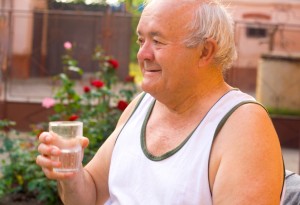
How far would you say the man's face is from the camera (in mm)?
2312

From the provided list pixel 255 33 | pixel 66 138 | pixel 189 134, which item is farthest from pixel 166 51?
pixel 255 33

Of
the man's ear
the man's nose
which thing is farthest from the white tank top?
the man's nose

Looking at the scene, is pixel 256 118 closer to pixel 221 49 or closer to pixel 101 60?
pixel 221 49

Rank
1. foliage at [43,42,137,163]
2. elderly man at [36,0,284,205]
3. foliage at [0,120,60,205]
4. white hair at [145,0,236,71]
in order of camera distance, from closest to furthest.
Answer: elderly man at [36,0,284,205]
white hair at [145,0,236,71]
foliage at [0,120,60,205]
foliage at [43,42,137,163]

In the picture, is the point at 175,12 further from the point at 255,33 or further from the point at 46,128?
the point at 255,33

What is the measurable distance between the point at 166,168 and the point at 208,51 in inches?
16.1

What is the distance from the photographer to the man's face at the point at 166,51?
2.31 metres

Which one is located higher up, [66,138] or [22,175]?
[66,138]

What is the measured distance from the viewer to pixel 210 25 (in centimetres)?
231

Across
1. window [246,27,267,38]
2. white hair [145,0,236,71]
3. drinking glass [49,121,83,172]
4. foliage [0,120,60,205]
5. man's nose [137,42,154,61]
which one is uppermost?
white hair [145,0,236,71]

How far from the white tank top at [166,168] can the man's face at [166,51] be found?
0.16 metres

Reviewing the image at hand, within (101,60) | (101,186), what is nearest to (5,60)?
(101,60)

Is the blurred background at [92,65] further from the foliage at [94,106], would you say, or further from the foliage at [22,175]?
the foliage at [22,175]

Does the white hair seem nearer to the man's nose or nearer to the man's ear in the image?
the man's ear
